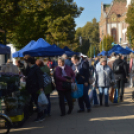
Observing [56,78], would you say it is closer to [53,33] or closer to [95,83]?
[95,83]

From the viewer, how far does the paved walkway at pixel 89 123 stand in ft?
21.8

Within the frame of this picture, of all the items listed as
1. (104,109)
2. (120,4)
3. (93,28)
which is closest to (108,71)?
(104,109)

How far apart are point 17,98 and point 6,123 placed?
0.97 meters

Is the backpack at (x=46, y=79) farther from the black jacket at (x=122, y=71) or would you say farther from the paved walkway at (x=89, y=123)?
the black jacket at (x=122, y=71)

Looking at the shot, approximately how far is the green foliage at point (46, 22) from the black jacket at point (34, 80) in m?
15.8

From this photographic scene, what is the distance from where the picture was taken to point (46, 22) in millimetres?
33250

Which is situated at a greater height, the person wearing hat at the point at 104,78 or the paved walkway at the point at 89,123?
the person wearing hat at the point at 104,78

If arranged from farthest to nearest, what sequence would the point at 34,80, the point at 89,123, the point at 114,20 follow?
the point at 114,20 < the point at 34,80 < the point at 89,123

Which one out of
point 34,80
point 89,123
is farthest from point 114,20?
point 89,123

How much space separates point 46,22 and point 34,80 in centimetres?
2608

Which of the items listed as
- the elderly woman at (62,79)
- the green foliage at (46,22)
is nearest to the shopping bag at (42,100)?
the elderly woman at (62,79)

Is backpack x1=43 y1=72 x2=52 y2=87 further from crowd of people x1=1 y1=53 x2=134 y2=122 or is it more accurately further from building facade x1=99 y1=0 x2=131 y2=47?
building facade x1=99 y1=0 x2=131 y2=47

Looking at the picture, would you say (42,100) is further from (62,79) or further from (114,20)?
(114,20)

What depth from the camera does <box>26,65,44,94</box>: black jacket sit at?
7707 mm
